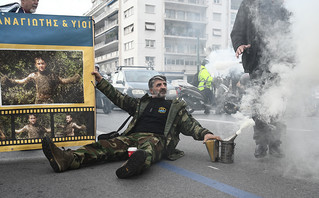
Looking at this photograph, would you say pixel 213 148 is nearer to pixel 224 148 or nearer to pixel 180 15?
pixel 224 148

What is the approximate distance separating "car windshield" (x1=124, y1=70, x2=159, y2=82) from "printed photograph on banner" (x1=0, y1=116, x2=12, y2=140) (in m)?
8.24

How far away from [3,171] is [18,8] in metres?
1.94

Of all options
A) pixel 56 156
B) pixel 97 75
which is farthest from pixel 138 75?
pixel 56 156

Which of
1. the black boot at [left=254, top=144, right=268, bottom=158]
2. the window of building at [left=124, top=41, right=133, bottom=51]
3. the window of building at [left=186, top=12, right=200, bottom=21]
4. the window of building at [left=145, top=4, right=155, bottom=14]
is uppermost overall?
the window of building at [left=145, top=4, right=155, bottom=14]

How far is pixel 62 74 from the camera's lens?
3881mm

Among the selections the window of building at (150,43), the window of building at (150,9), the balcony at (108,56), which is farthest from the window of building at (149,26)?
the balcony at (108,56)

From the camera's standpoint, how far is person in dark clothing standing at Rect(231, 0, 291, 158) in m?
3.85

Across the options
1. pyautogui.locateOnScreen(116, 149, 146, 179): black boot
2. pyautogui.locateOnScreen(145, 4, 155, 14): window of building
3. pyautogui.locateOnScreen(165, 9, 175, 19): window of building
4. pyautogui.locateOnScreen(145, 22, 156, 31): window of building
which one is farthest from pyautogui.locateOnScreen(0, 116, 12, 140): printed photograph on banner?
pyautogui.locateOnScreen(145, 22, 156, 31): window of building

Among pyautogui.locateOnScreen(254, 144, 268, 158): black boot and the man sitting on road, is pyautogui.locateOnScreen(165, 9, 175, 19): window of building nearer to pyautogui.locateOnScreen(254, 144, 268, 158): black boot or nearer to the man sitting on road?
the man sitting on road

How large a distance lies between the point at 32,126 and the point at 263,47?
9.75 feet

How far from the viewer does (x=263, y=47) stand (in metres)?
4.10

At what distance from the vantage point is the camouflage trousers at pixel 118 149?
3.34 metres

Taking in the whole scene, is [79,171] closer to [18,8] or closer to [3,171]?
[3,171]

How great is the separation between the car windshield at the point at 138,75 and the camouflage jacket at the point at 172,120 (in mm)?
7739
